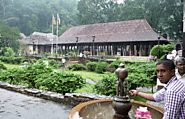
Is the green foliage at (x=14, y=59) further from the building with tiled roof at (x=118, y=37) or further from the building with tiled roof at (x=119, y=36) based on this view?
the building with tiled roof at (x=119, y=36)

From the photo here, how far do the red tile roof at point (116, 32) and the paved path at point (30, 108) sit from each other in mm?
21173

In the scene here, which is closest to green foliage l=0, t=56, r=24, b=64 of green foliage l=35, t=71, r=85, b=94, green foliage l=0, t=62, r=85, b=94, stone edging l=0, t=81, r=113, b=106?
green foliage l=0, t=62, r=85, b=94

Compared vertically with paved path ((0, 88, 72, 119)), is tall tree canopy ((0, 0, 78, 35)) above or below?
above

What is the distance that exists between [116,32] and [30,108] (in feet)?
87.3

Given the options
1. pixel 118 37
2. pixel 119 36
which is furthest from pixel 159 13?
pixel 118 37

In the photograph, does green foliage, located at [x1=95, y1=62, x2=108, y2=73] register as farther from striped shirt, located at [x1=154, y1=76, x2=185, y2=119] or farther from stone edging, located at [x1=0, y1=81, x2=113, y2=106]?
striped shirt, located at [x1=154, y1=76, x2=185, y2=119]

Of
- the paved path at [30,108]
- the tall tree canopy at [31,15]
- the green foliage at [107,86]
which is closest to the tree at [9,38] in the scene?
the tall tree canopy at [31,15]

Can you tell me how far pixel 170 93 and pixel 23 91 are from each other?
678cm

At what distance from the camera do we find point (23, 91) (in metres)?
6.89

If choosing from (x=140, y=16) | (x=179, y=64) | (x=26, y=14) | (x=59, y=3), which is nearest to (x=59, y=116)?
(x=179, y=64)

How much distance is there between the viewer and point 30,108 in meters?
5.04

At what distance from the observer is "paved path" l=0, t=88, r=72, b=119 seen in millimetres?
4457

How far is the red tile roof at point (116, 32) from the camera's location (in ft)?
83.6

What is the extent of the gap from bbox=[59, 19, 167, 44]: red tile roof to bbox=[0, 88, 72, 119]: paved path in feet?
69.5
